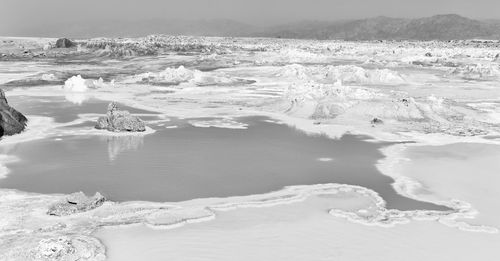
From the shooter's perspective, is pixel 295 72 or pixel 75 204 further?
pixel 295 72

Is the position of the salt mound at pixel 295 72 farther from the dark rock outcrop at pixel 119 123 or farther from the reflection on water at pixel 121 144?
the reflection on water at pixel 121 144

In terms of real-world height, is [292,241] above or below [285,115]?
below

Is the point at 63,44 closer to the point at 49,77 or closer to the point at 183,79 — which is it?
the point at 49,77

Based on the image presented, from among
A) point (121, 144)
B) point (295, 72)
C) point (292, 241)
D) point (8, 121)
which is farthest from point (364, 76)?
point (292, 241)

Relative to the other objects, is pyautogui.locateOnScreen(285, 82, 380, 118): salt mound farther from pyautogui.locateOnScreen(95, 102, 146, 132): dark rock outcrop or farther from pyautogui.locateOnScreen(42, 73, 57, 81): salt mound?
pyautogui.locateOnScreen(42, 73, 57, 81): salt mound

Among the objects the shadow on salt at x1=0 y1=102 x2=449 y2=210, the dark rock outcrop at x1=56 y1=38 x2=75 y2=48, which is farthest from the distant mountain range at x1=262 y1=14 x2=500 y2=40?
the shadow on salt at x1=0 y1=102 x2=449 y2=210

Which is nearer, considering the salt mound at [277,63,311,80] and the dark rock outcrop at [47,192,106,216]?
the dark rock outcrop at [47,192,106,216]

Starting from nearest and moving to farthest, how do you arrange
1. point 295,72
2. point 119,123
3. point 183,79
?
point 119,123 < point 183,79 < point 295,72
